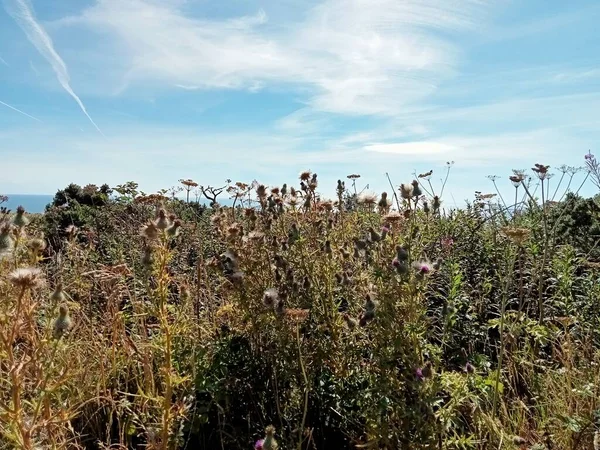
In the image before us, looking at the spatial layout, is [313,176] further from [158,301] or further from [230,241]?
[158,301]

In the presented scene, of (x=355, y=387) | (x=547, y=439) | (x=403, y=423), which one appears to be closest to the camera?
(x=403, y=423)

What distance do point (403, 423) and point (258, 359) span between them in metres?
0.87

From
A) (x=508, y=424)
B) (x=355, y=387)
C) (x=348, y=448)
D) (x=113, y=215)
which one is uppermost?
(x=113, y=215)

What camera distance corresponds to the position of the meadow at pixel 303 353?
2055 mm

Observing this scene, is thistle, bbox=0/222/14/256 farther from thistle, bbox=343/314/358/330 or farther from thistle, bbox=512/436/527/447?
thistle, bbox=512/436/527/447

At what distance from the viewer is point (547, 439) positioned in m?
2.28

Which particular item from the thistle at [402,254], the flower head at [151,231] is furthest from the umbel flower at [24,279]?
the thistle at [402,254]

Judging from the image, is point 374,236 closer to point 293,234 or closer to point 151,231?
point 293,234

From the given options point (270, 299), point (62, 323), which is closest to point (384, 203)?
point (270, 299)

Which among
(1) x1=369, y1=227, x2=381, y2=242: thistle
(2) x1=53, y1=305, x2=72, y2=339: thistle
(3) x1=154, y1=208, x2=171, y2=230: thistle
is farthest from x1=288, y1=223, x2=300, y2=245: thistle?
(2) x1=53, y1=305, x2=72, y2=339: thistle

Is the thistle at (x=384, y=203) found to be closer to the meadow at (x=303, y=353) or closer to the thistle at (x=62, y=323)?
the meadow at (x=303, y=353)

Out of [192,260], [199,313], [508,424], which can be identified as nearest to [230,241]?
[199,313]

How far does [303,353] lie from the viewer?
2.56m

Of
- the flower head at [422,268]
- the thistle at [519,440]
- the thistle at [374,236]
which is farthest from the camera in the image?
the thistle at [374,236]
